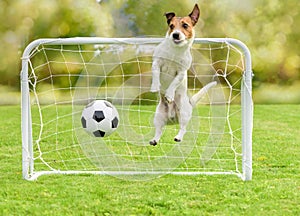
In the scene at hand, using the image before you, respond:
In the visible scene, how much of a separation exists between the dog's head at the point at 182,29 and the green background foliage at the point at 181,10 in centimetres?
670

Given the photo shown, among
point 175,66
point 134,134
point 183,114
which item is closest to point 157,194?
point 183,114

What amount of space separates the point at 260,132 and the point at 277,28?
4.49m

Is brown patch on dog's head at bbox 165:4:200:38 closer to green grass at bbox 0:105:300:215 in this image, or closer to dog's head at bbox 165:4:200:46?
dog's head at bbox 165:4:200:46

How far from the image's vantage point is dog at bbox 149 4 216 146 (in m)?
3.17

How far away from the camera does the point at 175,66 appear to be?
3244 mm

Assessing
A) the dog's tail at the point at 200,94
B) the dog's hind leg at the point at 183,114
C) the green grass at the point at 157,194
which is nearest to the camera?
the green grass at the point at 157,194

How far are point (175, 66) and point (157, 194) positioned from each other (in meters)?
0.75

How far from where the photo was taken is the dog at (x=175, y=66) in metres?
3.17

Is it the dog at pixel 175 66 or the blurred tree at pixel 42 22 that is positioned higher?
the blurred tree at pixel 42 22

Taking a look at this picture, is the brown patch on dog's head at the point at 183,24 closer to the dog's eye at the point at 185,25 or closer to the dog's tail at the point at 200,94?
the dog's eye at the point at 185,25

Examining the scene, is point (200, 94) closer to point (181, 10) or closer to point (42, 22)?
point (181, 10)

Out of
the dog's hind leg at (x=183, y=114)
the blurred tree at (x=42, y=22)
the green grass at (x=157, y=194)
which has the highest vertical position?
the blurred tree at (x=42, y=22)

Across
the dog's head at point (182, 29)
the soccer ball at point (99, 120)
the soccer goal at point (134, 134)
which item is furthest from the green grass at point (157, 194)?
the dog's head at point (182, 29)

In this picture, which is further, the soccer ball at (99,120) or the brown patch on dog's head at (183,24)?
the soccer ball at (99,120)
